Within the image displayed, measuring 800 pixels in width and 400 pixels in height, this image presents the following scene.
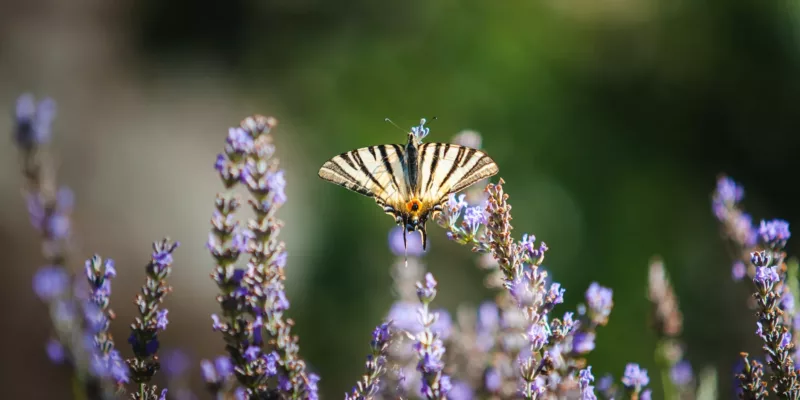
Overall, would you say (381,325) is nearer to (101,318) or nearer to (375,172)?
(101,318)

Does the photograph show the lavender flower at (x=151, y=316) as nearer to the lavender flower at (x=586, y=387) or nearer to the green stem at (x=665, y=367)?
the lavender flower at (x=586, y=387)

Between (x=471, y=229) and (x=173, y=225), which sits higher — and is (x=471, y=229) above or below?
below

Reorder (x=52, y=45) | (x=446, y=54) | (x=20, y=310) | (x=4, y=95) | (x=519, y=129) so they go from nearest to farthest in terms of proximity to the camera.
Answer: (x=20, y=310), (x=519, y=129), (x=446, y=54), (x=4, y=95), (x=52, y=45)

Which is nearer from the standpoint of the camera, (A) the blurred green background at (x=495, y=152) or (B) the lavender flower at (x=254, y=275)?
(B) the lavender flower at (x=254, y=275)

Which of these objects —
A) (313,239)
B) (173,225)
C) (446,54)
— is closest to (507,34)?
(446,54)

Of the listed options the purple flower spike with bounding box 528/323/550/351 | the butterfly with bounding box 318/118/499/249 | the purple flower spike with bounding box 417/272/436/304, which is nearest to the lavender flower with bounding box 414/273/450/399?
the purple flower spike with bounding box 417/272/436/304

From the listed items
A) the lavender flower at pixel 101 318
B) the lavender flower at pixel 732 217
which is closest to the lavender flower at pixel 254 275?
the lavender flower at pixel 101 318

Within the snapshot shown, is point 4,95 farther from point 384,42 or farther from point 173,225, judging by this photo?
point 384,42
